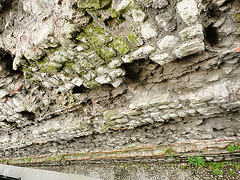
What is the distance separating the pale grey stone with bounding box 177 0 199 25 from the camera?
4.50 ft

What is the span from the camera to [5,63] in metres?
2.80

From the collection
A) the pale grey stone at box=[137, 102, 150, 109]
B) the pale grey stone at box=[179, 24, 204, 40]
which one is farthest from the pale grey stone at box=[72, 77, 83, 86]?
the pale grey stone at box=[179, 24, 204, 40]

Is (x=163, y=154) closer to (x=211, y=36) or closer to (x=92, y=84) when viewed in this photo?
(x=92, y=84)

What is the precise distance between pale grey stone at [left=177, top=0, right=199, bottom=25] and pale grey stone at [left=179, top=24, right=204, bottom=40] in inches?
2.8

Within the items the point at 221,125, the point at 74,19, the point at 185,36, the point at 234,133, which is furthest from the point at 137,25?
the point at 234,133

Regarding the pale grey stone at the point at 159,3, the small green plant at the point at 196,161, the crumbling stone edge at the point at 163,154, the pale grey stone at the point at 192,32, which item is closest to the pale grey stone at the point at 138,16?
the pale grey stone at the point at 159,3

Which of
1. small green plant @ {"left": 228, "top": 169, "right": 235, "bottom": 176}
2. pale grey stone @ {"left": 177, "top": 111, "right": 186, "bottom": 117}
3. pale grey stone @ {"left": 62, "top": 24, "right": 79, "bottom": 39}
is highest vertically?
pale grey stone @ {"left": 62, "top": 24, "right": 79, "bottom": 39}

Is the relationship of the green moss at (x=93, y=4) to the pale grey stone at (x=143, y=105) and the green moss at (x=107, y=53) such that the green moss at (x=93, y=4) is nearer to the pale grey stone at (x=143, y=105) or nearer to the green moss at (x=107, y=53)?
the green moss at (x=107, y=53)

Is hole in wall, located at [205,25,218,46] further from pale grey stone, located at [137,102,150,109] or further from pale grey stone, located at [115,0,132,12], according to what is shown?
pale grey stone, located at [137,102,150,109]

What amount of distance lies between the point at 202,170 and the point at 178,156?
530 millimetres

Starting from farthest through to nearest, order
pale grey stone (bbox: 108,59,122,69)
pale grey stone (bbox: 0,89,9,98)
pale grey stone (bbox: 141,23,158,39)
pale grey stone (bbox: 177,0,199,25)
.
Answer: pale grey stone (bbox: 0,89,9,98) → pale grey stone (bbox: 108,59,122,69) → pale grey stone (bbox: 141,23,158,39) → pale grey stone (bbox: 177,0,199,25)

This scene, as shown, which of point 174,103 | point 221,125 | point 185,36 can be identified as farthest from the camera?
point 221,125

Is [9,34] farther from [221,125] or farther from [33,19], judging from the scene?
[221,125]

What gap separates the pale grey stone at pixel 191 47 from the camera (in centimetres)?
156
